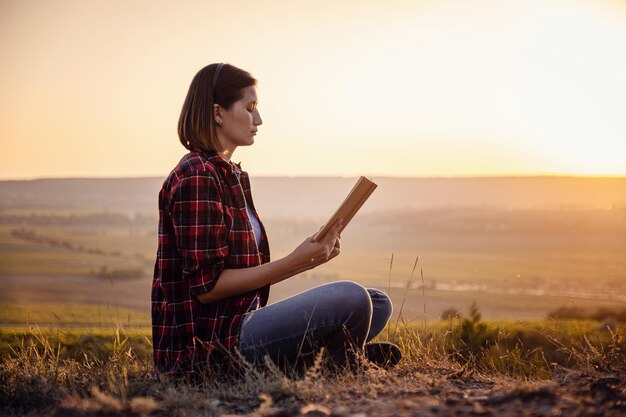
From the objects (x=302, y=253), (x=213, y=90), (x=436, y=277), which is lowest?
(x=436, y=277)

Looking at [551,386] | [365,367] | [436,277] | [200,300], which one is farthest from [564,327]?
[436,277]

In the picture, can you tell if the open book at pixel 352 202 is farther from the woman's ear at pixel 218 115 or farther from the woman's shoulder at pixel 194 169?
the woman's ear at pixel 218 115

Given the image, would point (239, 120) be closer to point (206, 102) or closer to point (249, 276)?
point (206, 102)

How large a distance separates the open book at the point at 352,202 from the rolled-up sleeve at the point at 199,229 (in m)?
0.51

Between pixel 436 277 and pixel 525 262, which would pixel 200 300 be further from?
pixel 525 262

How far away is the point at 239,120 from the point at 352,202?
81cm

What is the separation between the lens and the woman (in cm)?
375

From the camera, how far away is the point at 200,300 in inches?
152

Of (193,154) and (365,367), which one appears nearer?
(193,154)

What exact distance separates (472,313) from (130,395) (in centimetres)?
702

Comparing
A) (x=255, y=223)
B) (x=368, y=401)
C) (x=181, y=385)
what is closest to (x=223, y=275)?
(x=255, y=223)

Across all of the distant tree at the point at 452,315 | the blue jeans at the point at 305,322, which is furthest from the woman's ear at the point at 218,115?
the distant tree at the point at 452,315

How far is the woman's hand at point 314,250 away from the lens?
12.4ft

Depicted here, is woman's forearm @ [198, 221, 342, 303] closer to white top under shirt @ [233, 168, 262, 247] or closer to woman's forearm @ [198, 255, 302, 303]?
woman's forearm @ [198, 255, 302, 303]
